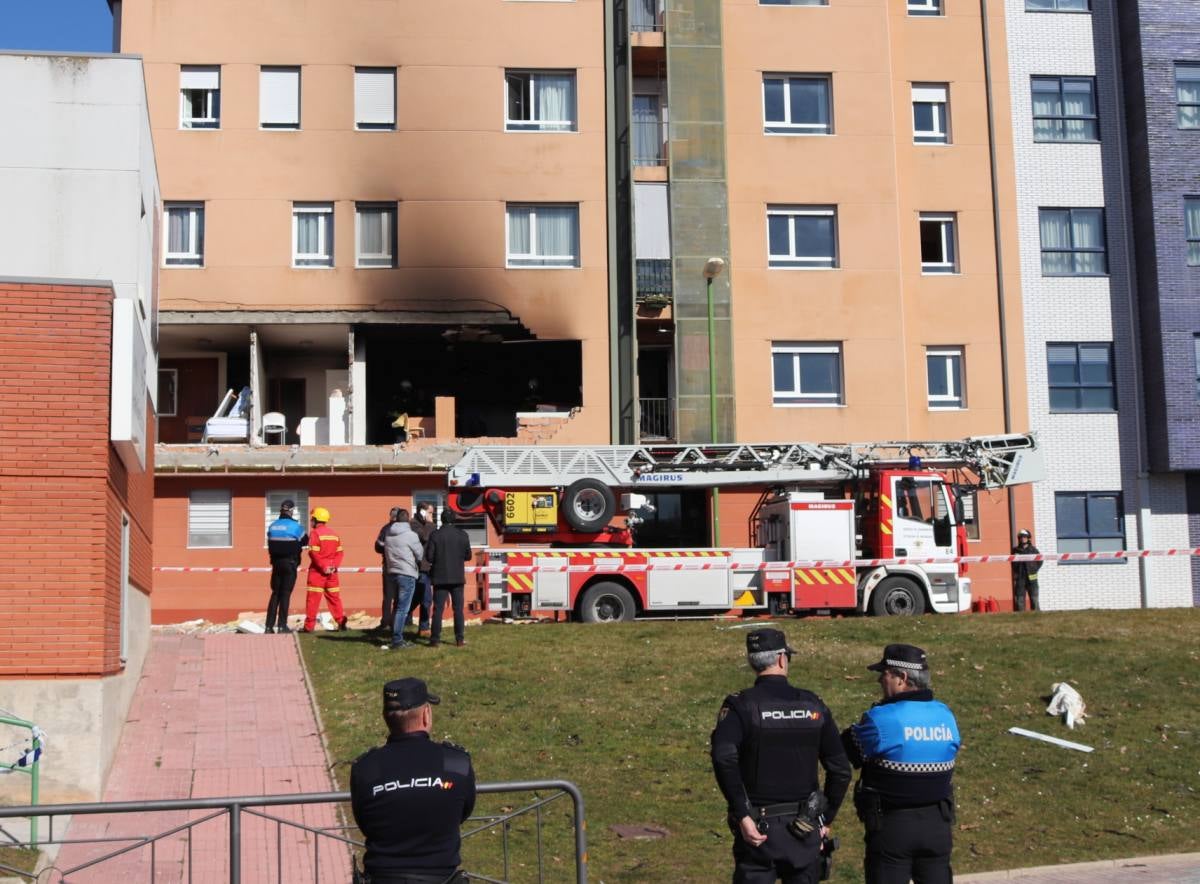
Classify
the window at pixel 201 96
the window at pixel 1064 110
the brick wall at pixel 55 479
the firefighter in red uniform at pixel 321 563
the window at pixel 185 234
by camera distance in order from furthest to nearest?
the window at pixel 1064 110 < the window at pixel 201 96 < the window at pixel 185 234 < the firefighter in red uniform at pixel 321 563 < the brick wall at pixel 55 479

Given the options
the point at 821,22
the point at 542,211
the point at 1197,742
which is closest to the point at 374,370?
the point at 542,211

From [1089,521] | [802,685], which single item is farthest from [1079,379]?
[802,685]

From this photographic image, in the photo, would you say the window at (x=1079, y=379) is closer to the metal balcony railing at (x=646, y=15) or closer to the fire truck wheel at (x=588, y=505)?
the metal balcony railing at (x=646, y=15)

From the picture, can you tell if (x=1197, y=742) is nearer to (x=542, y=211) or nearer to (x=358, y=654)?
(x=358, y=654)

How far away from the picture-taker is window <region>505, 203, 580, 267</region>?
3083 cm

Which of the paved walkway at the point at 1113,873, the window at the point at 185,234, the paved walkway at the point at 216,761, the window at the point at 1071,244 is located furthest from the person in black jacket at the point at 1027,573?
the window at the point at 185,234

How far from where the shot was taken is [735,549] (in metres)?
21.8

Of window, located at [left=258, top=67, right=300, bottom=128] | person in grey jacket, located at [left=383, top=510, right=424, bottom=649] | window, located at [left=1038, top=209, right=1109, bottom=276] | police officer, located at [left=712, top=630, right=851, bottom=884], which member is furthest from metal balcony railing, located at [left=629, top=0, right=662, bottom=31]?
police officer, located at [left=712, top=630, right=851, bottom=884]

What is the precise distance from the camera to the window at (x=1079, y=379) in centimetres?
3212

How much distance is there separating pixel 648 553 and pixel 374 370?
42.7ft

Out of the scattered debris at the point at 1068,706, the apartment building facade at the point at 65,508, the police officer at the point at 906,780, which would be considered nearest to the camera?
the police officer at the point at 906,780

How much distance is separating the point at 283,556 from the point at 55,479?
723cm

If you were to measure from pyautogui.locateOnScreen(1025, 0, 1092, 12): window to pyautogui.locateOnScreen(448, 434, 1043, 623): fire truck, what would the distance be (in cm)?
1412

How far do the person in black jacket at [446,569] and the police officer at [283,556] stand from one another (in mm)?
2695
